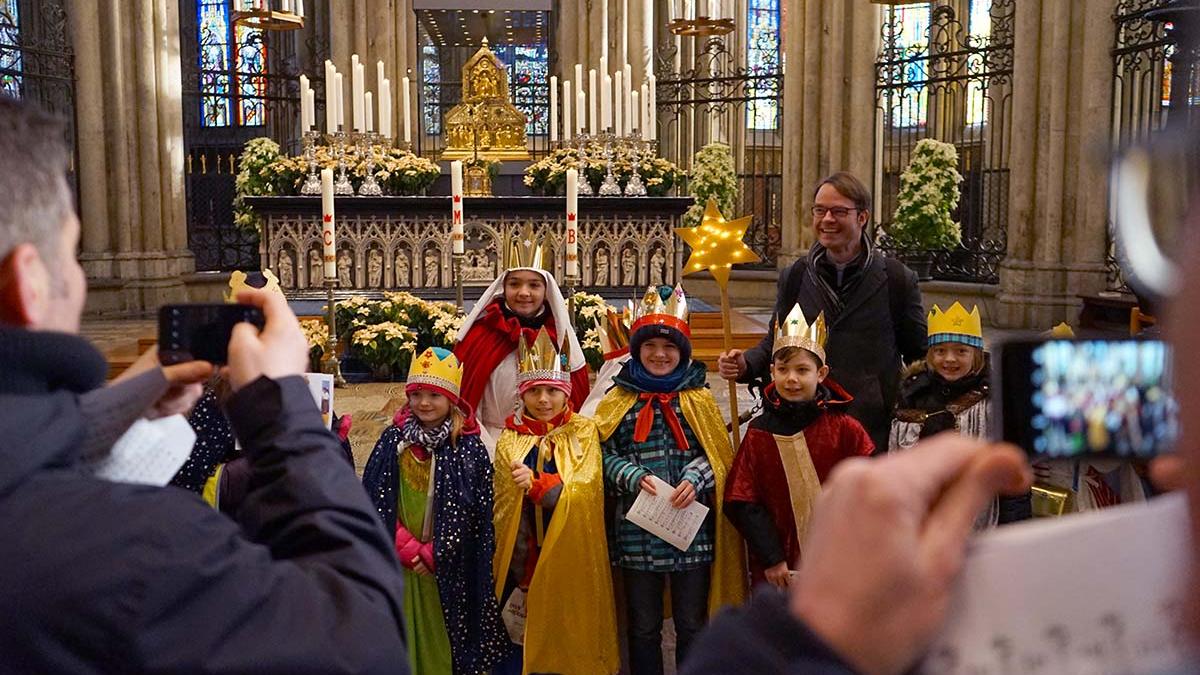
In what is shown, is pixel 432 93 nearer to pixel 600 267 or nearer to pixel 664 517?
pixel 600 267

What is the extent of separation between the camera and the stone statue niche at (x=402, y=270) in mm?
9750

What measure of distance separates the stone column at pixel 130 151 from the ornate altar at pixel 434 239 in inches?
205

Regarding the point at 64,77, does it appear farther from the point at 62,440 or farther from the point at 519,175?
the point at 62,440

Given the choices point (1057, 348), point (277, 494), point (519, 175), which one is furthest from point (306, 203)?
point (1057, 348)

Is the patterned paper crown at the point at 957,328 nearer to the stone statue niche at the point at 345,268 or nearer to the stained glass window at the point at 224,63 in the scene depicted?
the stone statue niche at the point at 345,268

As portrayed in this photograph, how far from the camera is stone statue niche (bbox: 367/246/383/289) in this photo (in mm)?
9719

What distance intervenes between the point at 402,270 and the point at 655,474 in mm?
6051

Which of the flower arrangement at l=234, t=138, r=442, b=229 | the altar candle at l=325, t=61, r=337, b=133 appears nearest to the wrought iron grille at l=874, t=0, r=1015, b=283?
the flower arrangement at l=234, t=138, r=442, b=229

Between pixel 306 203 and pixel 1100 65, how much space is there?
7102mm

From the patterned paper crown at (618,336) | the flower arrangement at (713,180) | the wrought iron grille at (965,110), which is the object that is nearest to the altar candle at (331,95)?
the patterned paper crown at (618,336)

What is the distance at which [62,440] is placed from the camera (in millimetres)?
1168

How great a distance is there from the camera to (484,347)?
4.96 metres

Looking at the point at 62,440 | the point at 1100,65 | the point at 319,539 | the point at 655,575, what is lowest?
the point at 655,575

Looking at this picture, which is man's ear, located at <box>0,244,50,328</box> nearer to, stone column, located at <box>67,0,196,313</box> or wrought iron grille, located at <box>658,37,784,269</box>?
stone column, located at <box>67,0,196,313</box>
